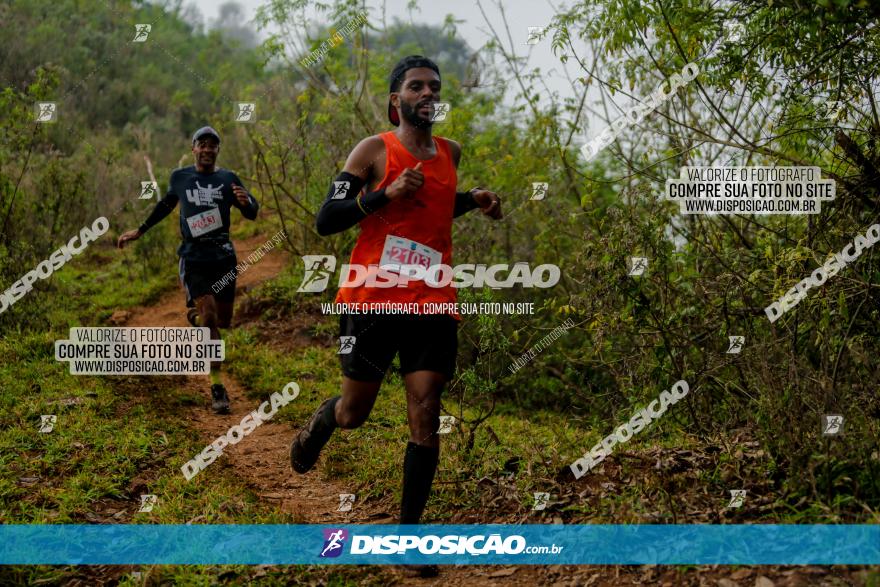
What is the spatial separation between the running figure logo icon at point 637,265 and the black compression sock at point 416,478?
2468mm

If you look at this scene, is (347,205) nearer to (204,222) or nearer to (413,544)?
(413,544)

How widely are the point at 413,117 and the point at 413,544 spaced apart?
2.30 metres

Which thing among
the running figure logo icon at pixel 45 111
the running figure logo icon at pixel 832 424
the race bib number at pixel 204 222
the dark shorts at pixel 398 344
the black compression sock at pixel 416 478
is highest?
the running figure logo icon at pixel 45 111

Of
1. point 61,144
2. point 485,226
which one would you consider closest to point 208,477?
point 485,226

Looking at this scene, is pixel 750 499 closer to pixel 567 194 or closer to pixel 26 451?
pixel 26 451

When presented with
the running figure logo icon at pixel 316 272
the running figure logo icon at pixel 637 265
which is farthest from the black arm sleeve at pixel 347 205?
the running figure logo icon at pixel 316 272

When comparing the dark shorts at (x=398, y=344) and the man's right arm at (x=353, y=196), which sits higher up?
the man's right arm at (x=353, y=196)

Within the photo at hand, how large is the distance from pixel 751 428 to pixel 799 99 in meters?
2.17

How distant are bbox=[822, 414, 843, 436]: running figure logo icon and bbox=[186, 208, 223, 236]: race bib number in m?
5.33

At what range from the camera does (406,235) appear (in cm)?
440

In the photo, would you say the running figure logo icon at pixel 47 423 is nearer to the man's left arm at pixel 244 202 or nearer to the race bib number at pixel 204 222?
the race bib number at pixel 204 222

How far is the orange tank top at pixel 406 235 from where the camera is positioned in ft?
14.3

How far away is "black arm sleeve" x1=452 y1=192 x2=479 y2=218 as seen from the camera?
469 centimetres

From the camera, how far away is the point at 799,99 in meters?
5.28
